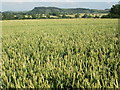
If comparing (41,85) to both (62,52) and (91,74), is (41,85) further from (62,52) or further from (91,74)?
(62,52)

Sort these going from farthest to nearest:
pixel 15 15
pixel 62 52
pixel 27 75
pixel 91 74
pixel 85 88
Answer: pixel 15 15, pixel 62 52, pixel 27 75, pixel 91 74, pixel 85 88

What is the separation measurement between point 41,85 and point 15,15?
75056 mm

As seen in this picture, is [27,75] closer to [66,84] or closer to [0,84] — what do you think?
[0,84]

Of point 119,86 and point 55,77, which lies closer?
point 119,86

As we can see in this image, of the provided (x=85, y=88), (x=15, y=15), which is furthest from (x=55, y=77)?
(x=15, y=15)

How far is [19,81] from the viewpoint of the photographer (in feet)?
13.2

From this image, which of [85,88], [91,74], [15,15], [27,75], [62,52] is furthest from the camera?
[15,15]

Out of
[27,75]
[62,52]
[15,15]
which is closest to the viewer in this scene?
[27,75]

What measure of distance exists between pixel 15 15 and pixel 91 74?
75.0 meters

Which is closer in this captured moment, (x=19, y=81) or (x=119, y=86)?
(x=119, y=86)

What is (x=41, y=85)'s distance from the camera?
359cm

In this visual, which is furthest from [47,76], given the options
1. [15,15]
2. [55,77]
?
[15,15]

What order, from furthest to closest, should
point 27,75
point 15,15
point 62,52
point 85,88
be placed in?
point 15,15, point 62,52, point 27,75, point 85,88

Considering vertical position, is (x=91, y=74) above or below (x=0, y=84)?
above
